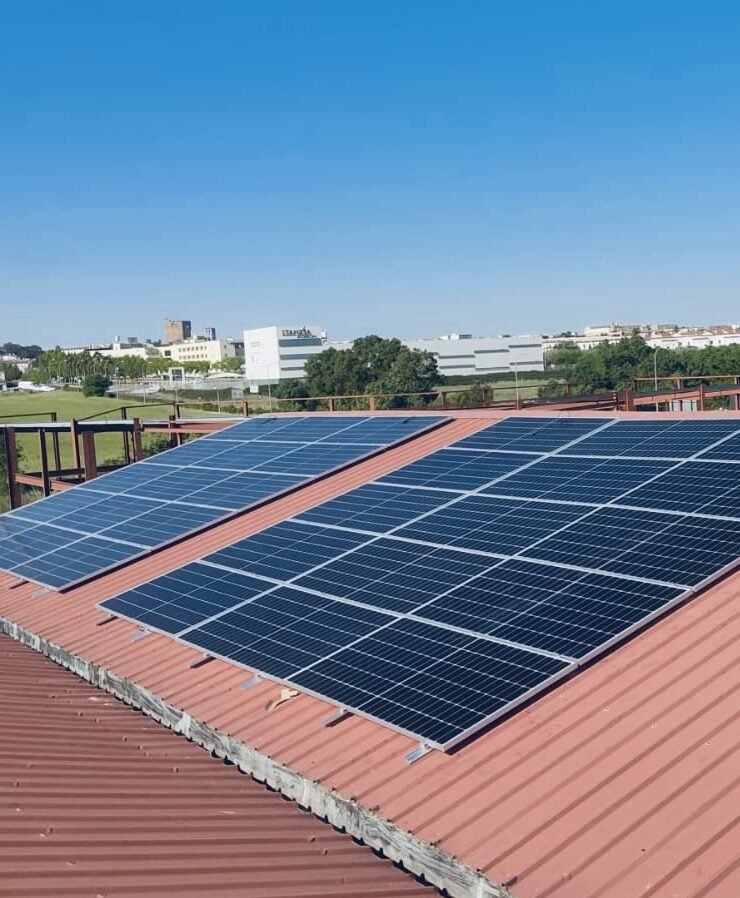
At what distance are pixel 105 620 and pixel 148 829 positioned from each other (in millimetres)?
7672

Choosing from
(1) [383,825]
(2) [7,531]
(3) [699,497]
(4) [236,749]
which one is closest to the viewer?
(1) [383,825]

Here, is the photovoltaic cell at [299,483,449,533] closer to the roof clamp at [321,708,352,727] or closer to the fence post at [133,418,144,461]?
the roof clamp at [321,708,352,727]

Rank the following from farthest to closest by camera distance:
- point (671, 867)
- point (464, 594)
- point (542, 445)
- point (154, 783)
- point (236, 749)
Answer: point (542, 445) < point (464, 594) < point (236, 749) < point (154, 783) < point (671, 867)

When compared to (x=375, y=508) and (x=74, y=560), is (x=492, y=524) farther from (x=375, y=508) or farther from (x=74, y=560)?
(x=74, y=560)

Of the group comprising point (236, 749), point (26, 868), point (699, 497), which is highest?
point (699, 497)

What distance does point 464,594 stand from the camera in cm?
1173

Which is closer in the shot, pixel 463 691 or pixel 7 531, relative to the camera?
pixel 463 691

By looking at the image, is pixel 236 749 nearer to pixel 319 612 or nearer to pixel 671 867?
Result: pixel 319 612

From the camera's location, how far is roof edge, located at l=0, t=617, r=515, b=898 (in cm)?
757

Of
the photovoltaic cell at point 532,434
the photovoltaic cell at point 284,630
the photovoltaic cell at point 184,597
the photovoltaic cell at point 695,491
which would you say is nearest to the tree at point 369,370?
the photovoltaic cell at point 532,434

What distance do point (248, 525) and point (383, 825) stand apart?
394 inches

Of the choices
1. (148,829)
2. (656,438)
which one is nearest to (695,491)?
(656,438)

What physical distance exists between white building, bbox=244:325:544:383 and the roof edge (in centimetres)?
12601

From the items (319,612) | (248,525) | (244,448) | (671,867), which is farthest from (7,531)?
(671,867)
